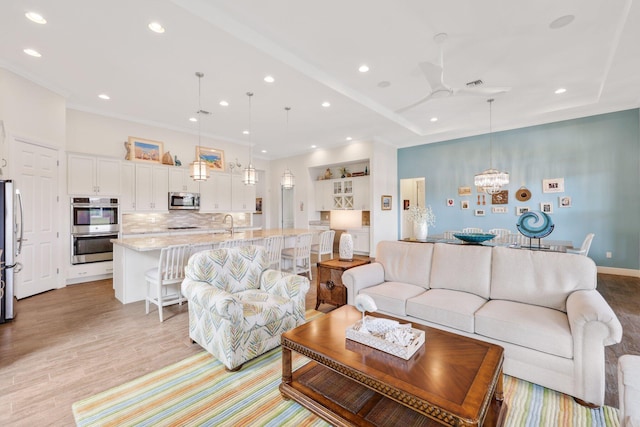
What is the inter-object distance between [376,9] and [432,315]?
292 cm

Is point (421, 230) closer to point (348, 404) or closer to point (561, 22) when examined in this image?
point (561, 22)

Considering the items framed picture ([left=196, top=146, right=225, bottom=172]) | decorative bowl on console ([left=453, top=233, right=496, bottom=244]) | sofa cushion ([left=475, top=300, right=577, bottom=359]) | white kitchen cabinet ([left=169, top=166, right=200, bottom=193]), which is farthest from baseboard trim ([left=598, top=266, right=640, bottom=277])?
white kitchen cabinet ([left=169, top=166, right=200, bottom=193])

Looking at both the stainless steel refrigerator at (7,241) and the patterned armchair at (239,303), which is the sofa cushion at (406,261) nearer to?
the patterned armchair at (239,303)

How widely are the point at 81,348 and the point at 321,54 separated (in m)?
4.09

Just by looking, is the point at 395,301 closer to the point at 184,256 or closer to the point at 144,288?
the point at 184,256

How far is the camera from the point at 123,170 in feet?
17.8

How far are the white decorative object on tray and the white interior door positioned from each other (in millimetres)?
4681

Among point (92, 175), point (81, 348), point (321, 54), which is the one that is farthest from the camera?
point (92, 175)

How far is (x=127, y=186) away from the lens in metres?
5.47

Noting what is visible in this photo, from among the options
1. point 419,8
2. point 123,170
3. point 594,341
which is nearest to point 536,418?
point 594,341

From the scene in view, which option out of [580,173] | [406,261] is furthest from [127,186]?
[580,173]

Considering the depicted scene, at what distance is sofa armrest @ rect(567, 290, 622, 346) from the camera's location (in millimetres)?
1694

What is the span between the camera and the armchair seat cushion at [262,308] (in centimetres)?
228

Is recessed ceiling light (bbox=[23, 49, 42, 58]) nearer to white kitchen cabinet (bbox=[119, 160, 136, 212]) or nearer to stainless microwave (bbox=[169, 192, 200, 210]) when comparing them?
white kitchen cabinet (bbox=[119, 160, 136, 212])
